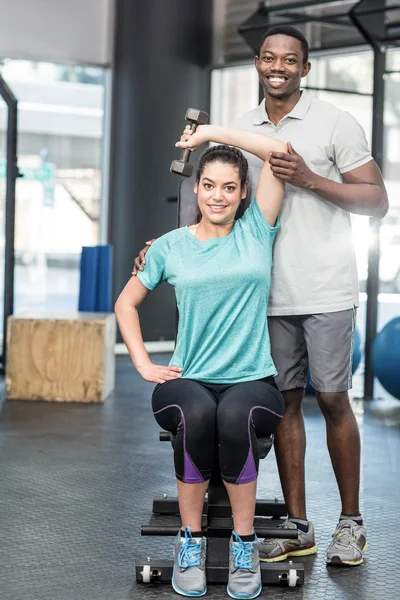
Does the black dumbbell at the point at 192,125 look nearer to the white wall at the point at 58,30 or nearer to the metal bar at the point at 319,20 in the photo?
the metal bar at the point at 319,20

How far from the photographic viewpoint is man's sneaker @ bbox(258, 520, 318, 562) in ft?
8.63

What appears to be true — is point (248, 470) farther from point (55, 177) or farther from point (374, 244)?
point (55, 177)

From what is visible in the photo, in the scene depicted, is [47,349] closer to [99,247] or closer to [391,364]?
[99,247]

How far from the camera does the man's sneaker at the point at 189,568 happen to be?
2357mm

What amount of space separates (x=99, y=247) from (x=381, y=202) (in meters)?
3.28

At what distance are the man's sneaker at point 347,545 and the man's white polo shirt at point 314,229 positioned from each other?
24.5 inches

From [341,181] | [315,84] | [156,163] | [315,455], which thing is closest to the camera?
[341,181]

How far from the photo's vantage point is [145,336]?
23.2 ft

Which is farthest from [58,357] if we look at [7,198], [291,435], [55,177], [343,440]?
[343,440]

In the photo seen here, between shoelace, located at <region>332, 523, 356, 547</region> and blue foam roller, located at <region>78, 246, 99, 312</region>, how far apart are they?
3218 millimetres

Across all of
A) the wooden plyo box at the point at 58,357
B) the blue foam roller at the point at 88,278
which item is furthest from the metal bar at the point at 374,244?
the blue foam roller at the point at 88,278

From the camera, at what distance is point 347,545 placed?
263cm

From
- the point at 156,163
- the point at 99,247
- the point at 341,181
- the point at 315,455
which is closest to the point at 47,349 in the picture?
the point at 99,247

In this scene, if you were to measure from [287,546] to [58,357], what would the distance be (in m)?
2.68
